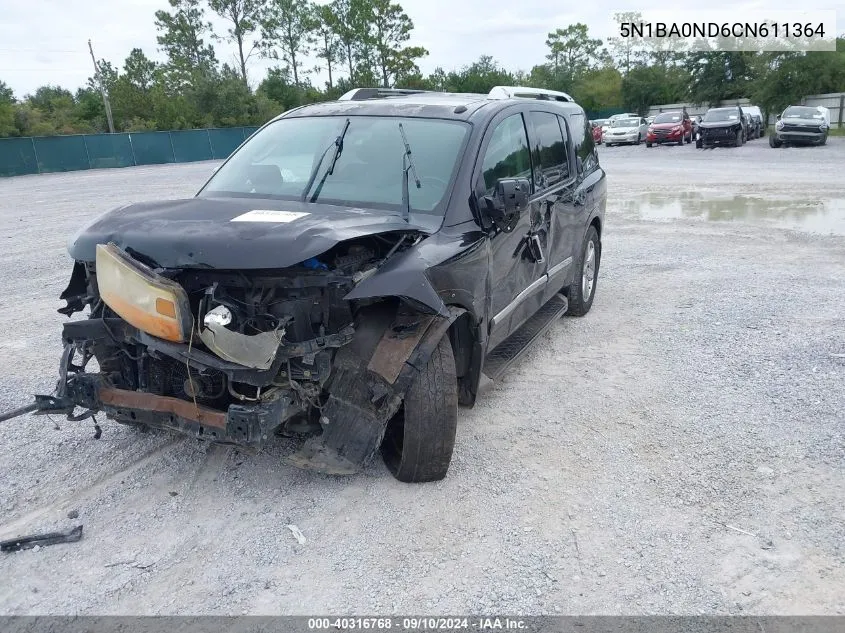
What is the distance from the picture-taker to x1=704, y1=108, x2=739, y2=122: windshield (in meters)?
28.5

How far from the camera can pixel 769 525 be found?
324cm

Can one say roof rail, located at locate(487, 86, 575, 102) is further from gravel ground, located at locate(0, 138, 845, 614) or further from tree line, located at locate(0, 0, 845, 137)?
tree line, located at locate(0, 0, 845, 137)

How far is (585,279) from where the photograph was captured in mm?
6449

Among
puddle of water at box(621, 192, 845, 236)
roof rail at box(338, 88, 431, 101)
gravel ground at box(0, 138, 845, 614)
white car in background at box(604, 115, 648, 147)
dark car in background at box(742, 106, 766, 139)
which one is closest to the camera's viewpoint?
gravel ground at box(0, 138, 845, 614)

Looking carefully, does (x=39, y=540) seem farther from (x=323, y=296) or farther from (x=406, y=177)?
(x=406, y=177)

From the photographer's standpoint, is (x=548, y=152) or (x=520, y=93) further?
(x=520, y=93)

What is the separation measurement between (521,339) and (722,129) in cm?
2692

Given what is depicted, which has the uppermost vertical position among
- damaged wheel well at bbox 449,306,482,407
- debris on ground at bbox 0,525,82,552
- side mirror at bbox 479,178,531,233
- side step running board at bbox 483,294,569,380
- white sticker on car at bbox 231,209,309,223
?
white sticker on car at bbox 231,209,309,223

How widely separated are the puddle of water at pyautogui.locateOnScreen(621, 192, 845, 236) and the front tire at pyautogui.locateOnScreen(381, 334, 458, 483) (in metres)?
8.92

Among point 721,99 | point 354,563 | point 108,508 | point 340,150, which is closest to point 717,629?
point 354,563

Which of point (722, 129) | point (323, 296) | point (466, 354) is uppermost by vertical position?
point (323, 296)

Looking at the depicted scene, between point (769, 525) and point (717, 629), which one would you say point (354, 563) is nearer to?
point (717, 629)

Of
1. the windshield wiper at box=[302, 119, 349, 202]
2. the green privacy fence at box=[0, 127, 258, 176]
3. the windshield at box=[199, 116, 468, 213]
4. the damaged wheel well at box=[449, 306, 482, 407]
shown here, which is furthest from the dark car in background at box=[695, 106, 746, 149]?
the damaged wheel well at box=[449, 306, 482, 407]

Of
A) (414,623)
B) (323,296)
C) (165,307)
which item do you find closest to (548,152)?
(323,296)
